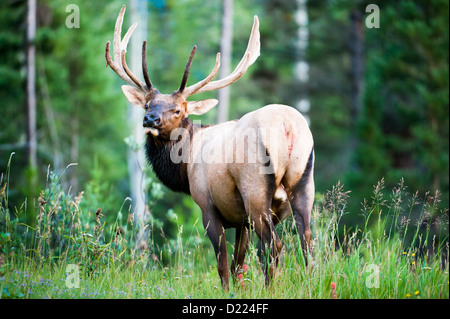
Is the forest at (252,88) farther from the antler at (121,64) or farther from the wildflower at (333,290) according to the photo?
the wildflower at (333,290)

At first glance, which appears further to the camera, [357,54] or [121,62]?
[357,54]

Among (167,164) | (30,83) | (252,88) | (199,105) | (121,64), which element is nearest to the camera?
(167,164)

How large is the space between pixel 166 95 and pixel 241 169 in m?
1.71

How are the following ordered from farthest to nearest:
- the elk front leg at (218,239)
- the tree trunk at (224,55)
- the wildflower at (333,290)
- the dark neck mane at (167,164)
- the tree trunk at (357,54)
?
the tree trunk at (357,54)
the tree trunk at (224,55)
the dark neck mane at (167,164)
the elk front leg at (218,239)
the wildflower at (333,290)

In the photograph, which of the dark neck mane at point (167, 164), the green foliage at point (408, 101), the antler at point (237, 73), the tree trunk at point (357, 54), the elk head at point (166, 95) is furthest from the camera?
the tree trunk at point (357, 54)

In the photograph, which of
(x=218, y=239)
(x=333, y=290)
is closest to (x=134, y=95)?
(x=218, y=239)

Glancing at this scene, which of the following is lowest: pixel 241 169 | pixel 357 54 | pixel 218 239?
pixel 218 239

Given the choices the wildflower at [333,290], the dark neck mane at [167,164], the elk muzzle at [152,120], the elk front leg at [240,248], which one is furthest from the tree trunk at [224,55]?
the wildflower at [333,290]

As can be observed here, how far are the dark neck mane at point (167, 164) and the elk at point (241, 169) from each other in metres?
0.01

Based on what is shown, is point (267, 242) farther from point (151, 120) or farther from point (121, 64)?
point (121, 64)

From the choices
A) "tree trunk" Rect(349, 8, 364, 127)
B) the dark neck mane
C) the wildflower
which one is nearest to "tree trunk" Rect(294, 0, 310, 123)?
"tree trunk" Rect(349, 8, 364, 127)

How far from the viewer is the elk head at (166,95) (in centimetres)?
589

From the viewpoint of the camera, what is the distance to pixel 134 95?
6.59m

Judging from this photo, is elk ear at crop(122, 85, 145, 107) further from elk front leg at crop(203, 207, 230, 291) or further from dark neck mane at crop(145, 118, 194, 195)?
elk front leg at crop(203, 207, 230, 291)
